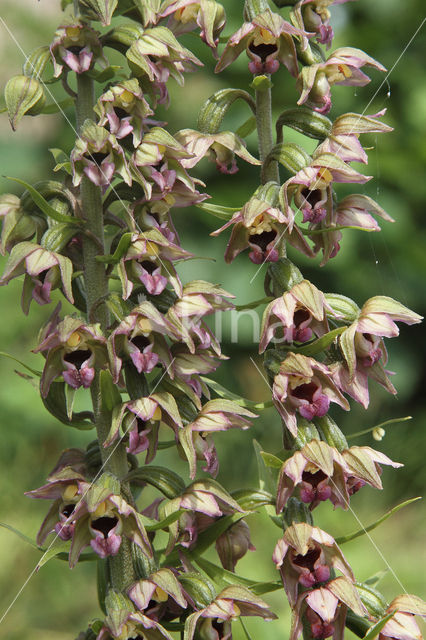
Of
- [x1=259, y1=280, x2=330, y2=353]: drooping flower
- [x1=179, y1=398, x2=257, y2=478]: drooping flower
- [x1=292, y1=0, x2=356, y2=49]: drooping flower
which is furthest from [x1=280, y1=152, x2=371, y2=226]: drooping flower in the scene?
[x1=179, y1=398, x2=257, y2=478]: drooping flower

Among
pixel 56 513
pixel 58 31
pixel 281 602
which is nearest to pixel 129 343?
pixel 56 513

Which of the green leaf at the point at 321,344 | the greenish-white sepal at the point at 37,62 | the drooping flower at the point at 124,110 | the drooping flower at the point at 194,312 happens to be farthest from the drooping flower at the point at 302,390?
the greenish-white sepal at the point at 37,62

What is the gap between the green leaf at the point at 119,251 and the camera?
138 cm

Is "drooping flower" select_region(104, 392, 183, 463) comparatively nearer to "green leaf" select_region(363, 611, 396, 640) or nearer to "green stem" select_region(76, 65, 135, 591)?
"green stem" select_region(76, 65, 135, 591)

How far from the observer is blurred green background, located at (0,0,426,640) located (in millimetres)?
3031

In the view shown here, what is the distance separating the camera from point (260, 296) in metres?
4.25

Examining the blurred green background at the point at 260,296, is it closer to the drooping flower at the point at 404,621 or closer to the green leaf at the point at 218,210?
the drooping flower at the point at 404,621

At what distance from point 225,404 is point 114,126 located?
1.63 ft

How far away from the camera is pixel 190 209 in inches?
168

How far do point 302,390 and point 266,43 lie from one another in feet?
1.98

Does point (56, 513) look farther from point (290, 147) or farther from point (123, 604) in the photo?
point (290, 147)

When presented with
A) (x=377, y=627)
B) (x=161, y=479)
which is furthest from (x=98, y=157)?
(x=377, y=627)

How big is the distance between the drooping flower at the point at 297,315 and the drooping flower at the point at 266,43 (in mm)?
390

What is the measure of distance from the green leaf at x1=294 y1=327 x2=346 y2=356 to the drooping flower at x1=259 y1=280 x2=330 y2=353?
0.02 metres
